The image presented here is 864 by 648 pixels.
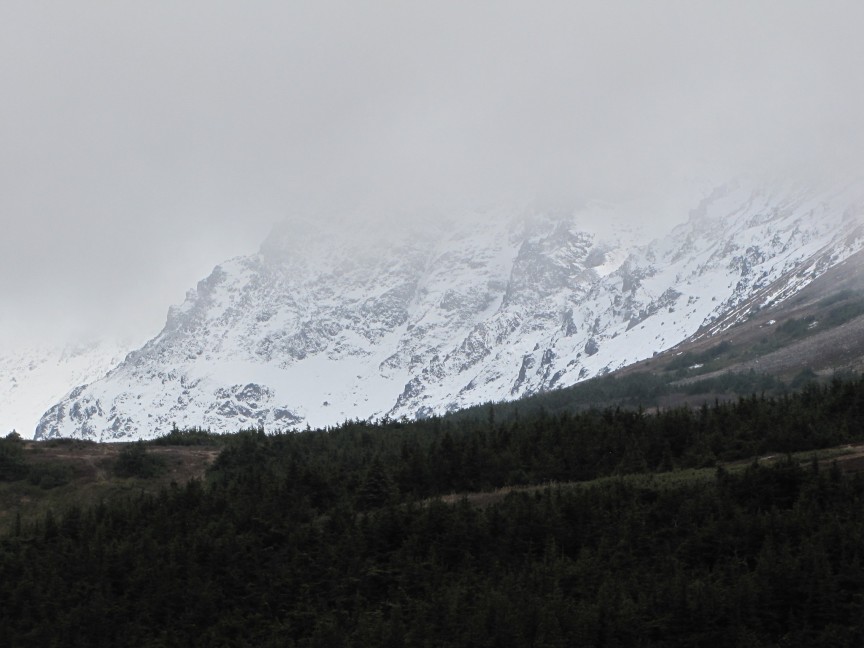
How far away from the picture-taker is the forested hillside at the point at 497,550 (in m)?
74.9

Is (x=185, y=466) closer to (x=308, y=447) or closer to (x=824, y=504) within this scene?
(x=308, y=447)

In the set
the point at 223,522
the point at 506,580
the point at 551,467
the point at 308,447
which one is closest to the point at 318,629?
the point at 506,580

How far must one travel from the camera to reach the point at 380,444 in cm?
15538

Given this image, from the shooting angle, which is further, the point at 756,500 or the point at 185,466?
the point at 185,466

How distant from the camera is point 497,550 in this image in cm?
9262

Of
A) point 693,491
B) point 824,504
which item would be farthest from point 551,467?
point 824,504

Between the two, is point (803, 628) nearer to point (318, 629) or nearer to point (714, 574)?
point (714, 574)

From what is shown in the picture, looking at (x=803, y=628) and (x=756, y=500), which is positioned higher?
(x=756, y=500)

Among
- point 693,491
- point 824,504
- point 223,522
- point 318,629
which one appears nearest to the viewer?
point 318,629

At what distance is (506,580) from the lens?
8344cm

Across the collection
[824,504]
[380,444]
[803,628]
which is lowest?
[803,628]

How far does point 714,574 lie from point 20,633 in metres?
47.3

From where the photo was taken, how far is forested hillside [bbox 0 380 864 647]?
74.9 metres

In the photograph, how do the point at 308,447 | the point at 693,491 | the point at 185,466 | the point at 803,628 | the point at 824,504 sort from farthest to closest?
the point at 308,447 < the point at 185,466 < the point at 693,491 < the point at 824,504 < the point at 803,628
